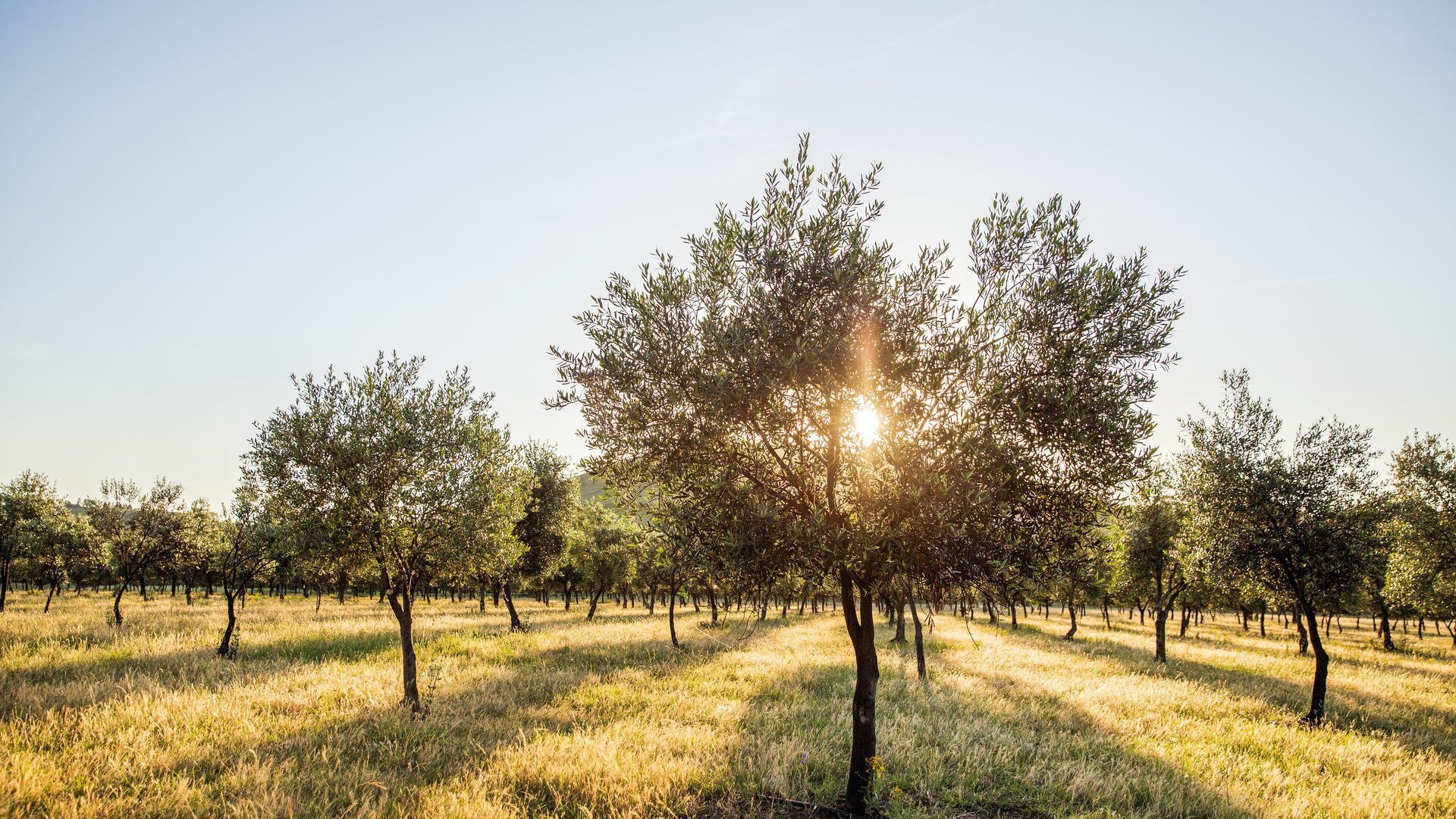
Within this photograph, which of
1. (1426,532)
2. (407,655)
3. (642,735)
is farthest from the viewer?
(1426,532)

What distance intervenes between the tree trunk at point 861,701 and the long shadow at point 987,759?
52 centimetres

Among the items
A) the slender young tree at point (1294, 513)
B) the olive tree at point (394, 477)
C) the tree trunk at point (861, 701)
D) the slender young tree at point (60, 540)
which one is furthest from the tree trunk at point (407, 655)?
the slender young tree at point (60, 540)

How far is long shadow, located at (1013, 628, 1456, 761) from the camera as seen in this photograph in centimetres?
1727

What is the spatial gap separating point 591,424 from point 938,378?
649 cm

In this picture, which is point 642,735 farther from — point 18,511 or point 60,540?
point 60,540

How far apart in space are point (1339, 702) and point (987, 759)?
18712 mm

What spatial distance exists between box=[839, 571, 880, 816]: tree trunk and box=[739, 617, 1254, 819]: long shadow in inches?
20.4

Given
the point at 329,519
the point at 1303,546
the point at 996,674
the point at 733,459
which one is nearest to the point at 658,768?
the point at 733,459

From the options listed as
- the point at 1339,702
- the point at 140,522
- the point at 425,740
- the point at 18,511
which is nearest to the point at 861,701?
the point at 425,740

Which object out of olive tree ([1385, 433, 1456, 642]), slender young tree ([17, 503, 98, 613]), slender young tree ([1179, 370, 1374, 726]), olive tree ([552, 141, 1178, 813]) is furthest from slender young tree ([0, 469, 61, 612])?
olive tree ([1385, 433, 1456, 642])

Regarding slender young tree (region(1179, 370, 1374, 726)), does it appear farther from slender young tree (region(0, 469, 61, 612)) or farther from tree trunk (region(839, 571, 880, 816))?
slender young tree (region(0, 469, 61, 612))

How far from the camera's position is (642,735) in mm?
13312

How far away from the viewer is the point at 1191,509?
66.9 ft

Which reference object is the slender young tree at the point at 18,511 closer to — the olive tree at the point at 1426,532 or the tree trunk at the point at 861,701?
the tree trunk at the point at 861,701
